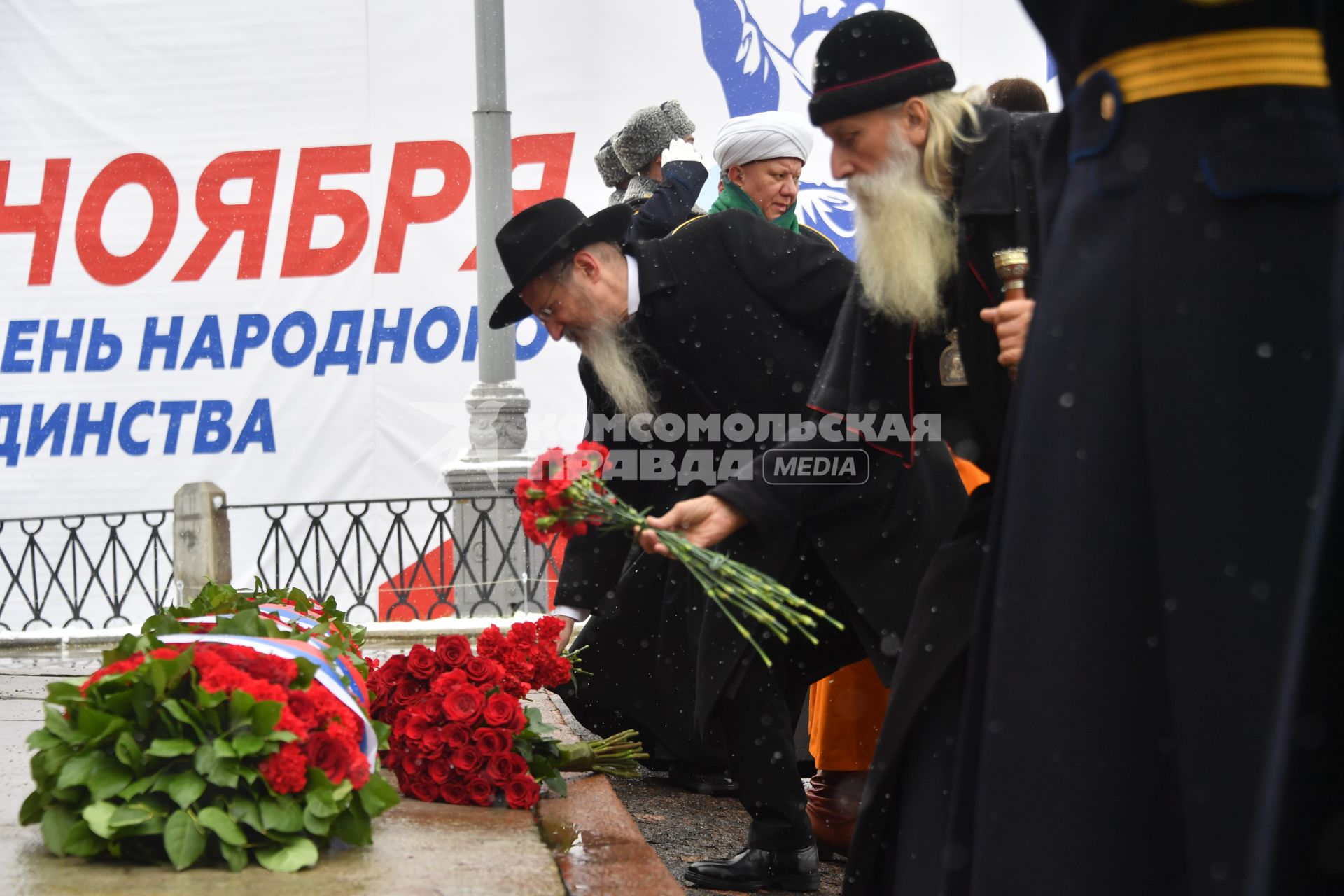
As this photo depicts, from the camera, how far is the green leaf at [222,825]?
3016 mm

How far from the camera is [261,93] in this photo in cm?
1040

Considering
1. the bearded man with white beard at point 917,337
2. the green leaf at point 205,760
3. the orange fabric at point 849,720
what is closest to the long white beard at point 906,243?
the bearded man with white beard at point 917,337

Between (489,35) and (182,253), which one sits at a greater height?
(489,35)

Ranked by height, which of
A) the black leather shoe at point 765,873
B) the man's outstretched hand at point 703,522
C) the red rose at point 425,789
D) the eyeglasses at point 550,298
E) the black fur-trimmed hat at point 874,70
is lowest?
the black leather shoe at point 765,873

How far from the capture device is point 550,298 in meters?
4.12

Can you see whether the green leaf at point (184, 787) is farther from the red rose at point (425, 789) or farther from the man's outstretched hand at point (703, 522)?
the man's outstretched hand at point (703, 522)

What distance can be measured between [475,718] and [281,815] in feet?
2.71

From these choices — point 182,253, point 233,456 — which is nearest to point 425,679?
point 233,456

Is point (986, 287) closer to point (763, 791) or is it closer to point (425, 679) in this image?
point (763, 791)

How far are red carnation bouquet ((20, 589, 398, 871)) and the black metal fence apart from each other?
594 centimetres

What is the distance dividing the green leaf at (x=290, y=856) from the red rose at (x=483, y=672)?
88cm

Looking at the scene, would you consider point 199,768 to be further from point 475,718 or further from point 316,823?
point 475,718

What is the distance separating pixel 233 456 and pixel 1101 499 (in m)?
9.07

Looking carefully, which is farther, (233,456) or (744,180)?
(233,456)
